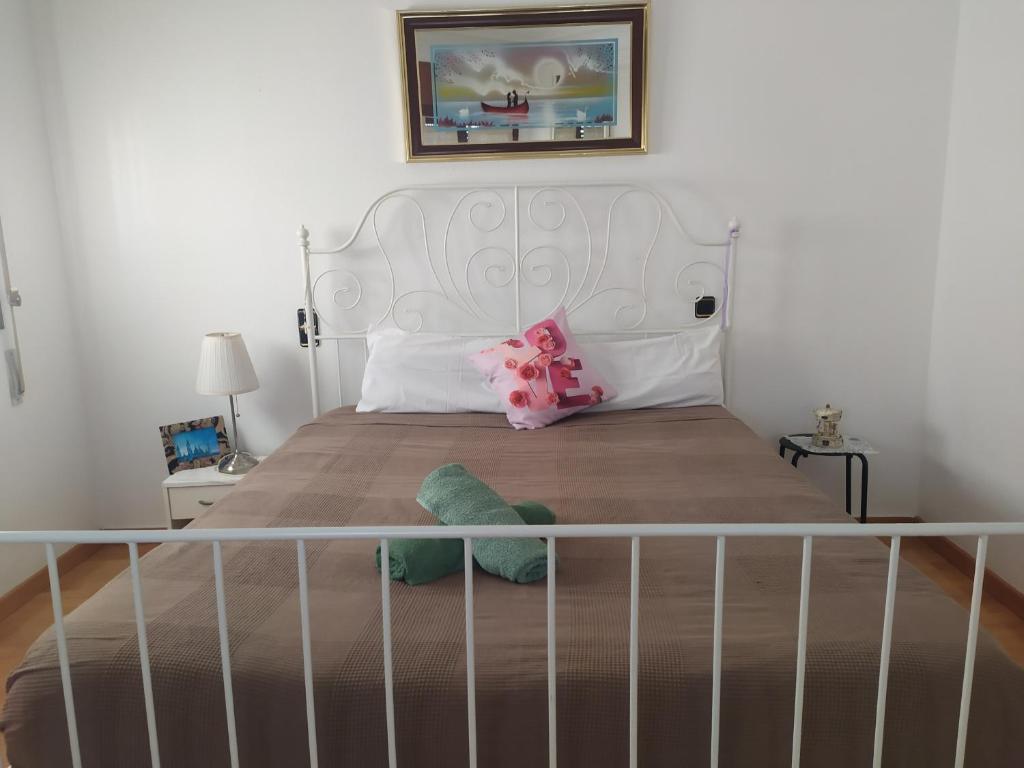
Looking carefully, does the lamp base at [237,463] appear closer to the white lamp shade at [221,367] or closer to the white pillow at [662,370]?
the white lamp shade at [221,367]

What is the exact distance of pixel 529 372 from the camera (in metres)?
2.60

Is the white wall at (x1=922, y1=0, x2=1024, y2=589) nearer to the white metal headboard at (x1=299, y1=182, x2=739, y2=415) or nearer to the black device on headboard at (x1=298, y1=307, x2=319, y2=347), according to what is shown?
the white metal headboard at (x1=299, y1=182, x2=739, y2=415)

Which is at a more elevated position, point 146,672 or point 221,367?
point 221,367

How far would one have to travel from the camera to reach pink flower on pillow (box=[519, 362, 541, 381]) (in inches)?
102

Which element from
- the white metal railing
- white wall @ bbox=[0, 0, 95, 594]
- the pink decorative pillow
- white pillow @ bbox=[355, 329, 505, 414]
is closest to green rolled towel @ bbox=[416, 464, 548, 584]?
the white metal railing

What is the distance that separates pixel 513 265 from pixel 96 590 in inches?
75.7

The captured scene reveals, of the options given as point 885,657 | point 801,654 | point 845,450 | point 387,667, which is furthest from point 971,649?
point 845,450

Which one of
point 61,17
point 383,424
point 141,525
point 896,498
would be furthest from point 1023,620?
point 61,17

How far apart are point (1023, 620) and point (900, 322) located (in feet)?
3.69

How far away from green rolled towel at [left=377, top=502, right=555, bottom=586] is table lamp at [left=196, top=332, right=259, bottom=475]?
156 cm

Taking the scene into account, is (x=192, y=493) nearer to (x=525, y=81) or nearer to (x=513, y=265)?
(x=513, y=265)

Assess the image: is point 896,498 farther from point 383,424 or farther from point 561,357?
point 383,424

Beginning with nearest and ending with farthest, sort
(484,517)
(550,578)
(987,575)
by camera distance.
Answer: (550,578) < (484,517) < (987,575)

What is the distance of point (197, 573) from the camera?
59.1 inches
